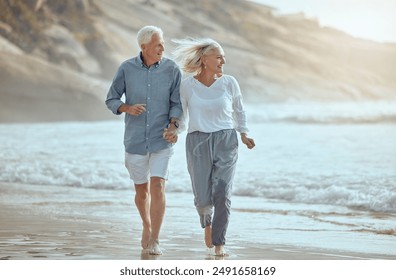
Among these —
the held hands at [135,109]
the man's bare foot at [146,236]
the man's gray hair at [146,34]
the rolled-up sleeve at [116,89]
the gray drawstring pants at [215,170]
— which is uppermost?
the man's gray hair at [146,34]

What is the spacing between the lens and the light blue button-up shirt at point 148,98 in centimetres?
395

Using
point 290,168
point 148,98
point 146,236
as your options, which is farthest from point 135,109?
point 290,168

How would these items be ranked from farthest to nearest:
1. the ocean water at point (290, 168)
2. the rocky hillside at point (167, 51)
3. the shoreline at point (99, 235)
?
the rocky hillside at point (167, 51), the ocean water at point (290, 168), the shoreline at point (99, 235)

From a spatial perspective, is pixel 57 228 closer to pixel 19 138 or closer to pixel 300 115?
pixel 19 138

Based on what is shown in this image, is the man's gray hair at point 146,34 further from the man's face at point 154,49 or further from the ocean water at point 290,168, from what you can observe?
the ocean water at point 290,168

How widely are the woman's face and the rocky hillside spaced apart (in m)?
5.61

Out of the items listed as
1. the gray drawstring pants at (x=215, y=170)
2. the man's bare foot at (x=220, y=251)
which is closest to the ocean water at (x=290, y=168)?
the man's bare foot at (x=220, y=251)

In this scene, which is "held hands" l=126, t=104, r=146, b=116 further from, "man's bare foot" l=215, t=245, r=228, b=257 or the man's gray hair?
"man's bare foot" l=215, t=245, r=228, b=257

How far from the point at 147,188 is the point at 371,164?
3.30m

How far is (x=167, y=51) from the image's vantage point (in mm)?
9789

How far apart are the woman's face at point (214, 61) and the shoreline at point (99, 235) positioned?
0.75 metres

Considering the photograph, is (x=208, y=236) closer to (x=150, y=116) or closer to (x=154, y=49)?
(x=150, y=116)

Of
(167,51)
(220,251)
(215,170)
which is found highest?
(167,51)

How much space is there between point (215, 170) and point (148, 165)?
0.27m
